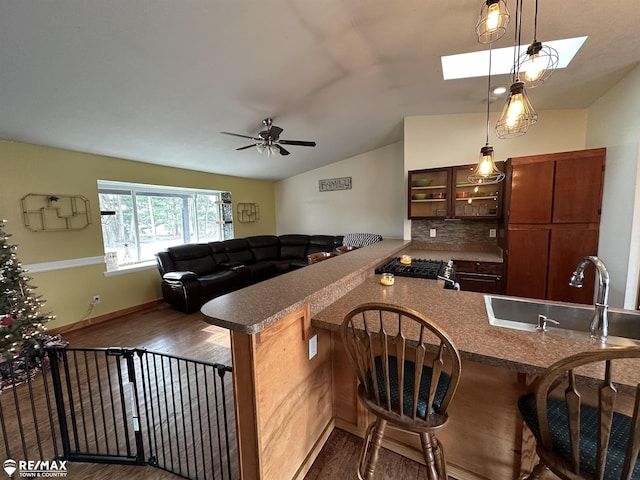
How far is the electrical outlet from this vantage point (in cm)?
146

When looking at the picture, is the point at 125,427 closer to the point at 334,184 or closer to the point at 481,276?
the point at 481,276

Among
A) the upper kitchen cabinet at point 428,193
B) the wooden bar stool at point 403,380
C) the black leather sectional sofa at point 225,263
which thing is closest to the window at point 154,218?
the black leather sectional sofa at point 225,263

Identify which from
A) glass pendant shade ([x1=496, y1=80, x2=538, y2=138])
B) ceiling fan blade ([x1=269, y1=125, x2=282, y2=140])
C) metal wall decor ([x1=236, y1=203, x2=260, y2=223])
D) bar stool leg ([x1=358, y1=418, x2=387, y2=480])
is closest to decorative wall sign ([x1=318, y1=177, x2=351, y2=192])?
metal wall decor ([x1=236, y1=203, x2=260, y2=223])

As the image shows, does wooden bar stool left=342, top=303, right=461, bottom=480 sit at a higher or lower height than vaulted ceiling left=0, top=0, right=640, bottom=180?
lower

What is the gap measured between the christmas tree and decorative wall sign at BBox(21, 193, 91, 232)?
0.71 metres

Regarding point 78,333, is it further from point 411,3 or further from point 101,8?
point 411,3

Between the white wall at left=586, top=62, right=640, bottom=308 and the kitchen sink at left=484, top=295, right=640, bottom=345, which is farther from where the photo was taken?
the white wall at left=586, top=62, right=640, bottom=308

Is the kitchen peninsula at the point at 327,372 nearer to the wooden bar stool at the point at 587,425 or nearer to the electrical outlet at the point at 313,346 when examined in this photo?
the electrical outlet at the point at 313,346

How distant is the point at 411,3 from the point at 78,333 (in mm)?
4898

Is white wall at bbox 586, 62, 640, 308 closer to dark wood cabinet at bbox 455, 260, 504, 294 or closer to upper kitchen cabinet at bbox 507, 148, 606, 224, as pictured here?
upper kitchen cabinet at bbox 507, 148, 606, 224

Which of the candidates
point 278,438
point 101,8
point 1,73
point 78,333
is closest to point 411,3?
point 101,8

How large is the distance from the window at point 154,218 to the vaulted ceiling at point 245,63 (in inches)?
33.6

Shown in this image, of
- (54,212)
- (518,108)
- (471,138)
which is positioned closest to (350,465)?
(518,108)

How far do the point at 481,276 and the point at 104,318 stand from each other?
5.12 metres
